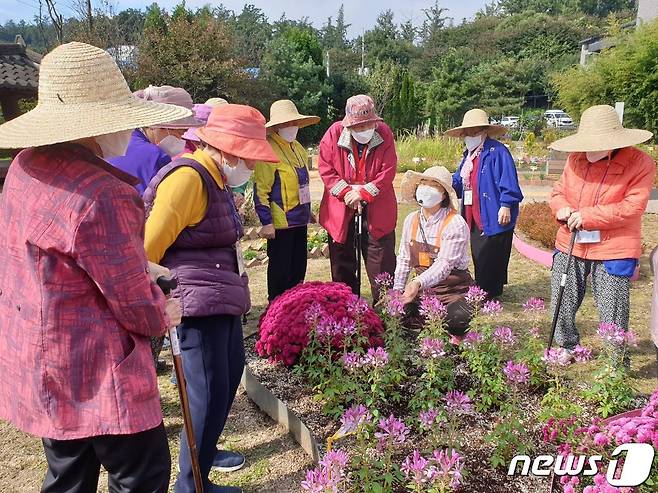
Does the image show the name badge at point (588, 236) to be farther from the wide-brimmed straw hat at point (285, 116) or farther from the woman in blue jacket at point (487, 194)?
the wide-brimmed straw hat at point (285, 116)

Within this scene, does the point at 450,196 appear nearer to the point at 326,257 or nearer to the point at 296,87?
the point at 326,257

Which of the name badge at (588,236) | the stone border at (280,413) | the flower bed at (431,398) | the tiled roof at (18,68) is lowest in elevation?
the stone border at (280,413)

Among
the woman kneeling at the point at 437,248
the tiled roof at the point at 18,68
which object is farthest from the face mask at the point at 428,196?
the tiled roof at the point at 18,68

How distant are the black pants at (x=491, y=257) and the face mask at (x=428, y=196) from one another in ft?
4.83

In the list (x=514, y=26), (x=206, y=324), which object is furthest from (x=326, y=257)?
(x=514, y=26)

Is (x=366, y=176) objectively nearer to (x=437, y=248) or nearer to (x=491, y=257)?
(x=437, y=248)

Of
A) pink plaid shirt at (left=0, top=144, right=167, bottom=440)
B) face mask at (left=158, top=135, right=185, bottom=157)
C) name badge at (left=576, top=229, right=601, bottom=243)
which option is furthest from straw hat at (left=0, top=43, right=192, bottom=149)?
name badge at (left=576, top=229, right=601, bottom=243)

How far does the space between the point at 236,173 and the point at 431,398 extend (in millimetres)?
1678

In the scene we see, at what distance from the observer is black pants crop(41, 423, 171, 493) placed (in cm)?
181

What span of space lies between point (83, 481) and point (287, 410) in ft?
5.28

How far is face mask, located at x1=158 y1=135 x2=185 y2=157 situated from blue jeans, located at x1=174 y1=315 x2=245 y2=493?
172 cm

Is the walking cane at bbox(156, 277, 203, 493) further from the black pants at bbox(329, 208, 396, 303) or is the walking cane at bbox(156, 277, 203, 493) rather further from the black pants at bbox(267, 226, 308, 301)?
the black pants at bbox(329, 208, 396, 303)

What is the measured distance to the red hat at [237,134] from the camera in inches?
95.7

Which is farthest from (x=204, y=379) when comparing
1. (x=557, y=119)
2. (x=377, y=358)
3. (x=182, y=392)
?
(x=557, y=119)
